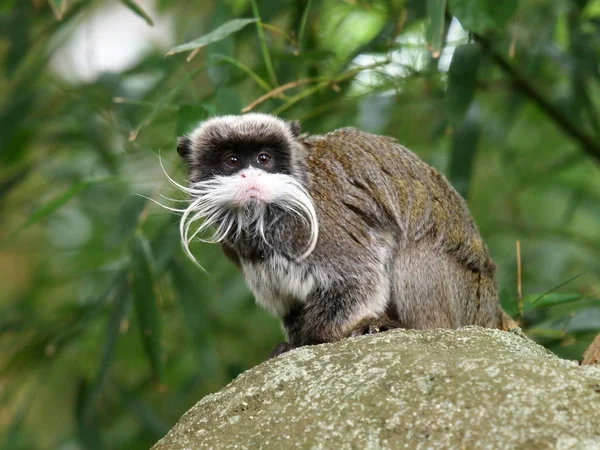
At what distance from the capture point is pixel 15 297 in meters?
7.30

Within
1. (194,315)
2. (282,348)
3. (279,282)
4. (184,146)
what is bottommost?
(194,315)

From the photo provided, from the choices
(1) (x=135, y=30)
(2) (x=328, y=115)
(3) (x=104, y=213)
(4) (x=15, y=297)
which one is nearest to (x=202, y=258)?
(3) (x=104, y=213)

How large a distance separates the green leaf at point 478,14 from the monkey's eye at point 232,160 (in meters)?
1.05

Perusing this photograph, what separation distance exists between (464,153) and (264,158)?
161 centimetres

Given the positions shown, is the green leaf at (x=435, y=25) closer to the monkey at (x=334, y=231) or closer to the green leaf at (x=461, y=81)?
the monkey at (x=334, y=231)

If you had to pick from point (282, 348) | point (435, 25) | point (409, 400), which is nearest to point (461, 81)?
point (435, 25)

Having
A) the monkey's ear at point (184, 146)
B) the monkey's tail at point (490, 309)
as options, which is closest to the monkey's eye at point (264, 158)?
the monkey's ear at point (184, 146)

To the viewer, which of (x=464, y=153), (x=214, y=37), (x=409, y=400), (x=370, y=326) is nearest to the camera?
(x=409, y=400)

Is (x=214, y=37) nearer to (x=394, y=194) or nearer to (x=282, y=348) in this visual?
(x=394, y=194)

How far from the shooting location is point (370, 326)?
10.8ft

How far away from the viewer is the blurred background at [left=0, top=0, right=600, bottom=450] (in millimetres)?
4281

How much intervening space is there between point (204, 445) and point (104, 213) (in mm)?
4533

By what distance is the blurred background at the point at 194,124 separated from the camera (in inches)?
169

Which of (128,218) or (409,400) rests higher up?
(128,218)
